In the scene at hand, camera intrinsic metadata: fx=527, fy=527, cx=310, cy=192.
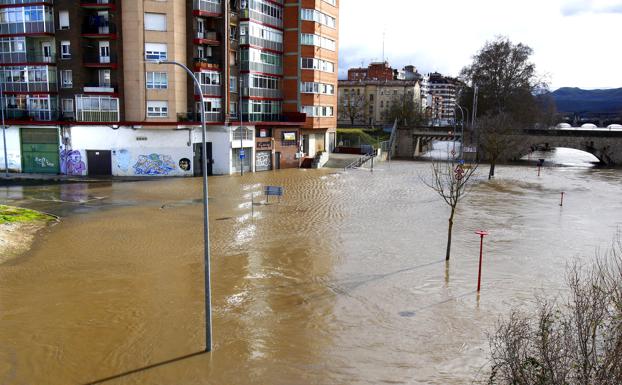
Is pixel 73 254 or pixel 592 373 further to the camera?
pixel 73 254

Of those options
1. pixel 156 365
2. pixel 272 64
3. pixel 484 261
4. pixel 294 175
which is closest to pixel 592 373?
pixel 156 365

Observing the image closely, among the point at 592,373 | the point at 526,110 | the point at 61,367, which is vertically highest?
the point at 526,110

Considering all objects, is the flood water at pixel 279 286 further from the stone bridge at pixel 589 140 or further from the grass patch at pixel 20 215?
the stone bridge at pixel 589 140

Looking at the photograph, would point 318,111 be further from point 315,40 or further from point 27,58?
→ point 27,58

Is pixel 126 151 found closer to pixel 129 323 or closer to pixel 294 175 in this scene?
pixel 294 175

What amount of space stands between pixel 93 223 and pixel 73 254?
6340mm

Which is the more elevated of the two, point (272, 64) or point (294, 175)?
point (272, 64)

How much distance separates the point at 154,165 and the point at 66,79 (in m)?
10.9

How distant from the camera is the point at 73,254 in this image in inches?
871

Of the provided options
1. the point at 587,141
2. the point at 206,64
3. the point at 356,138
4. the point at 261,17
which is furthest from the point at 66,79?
the point at 587,141

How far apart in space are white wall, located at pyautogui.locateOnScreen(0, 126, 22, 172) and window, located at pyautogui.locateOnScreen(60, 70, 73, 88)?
6.08 meters

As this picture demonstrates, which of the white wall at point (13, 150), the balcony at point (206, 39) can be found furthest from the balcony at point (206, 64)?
the white wall at point (13, 150)

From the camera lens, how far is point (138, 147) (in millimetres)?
47750

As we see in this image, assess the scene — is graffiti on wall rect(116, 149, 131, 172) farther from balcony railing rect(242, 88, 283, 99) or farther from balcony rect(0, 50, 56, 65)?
balcony railing rect(242, 88, 283, 99)
